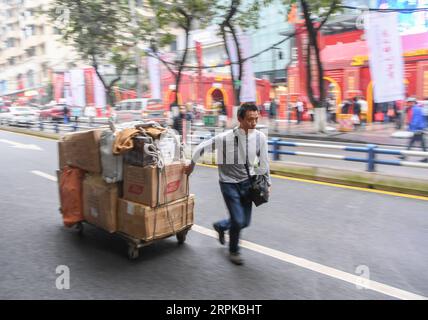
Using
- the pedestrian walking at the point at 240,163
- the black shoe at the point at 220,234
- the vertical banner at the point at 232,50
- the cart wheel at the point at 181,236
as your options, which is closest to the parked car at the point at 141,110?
the vertical banner at the point at 232,50

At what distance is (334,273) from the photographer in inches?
157

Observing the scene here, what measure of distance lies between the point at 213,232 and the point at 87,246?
1.53m

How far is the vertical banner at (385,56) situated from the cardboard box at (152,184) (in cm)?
1322

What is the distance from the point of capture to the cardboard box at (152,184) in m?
4.14

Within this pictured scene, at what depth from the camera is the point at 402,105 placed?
834 inches

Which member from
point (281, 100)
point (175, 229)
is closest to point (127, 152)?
point (175, 229)

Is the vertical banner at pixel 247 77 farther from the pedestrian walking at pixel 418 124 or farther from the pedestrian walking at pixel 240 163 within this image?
the pedestrian walking at pixel 240 163

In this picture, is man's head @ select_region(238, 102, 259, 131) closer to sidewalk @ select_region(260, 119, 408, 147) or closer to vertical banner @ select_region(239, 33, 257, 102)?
sidewalk @ select_region(260, 119, 408, 147)

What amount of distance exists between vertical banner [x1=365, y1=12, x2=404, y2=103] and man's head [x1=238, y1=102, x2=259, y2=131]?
13.1 metres

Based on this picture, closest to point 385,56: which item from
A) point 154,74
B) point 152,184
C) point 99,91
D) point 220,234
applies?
point 154,74

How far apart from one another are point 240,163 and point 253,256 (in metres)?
1.06

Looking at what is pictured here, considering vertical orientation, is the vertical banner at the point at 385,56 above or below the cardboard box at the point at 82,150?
above

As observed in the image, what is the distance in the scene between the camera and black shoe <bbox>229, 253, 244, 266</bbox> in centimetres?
424

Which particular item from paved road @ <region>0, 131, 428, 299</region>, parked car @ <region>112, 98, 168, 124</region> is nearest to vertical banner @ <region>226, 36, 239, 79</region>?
parked car @ <region>112, 98, 168, 124</region>
